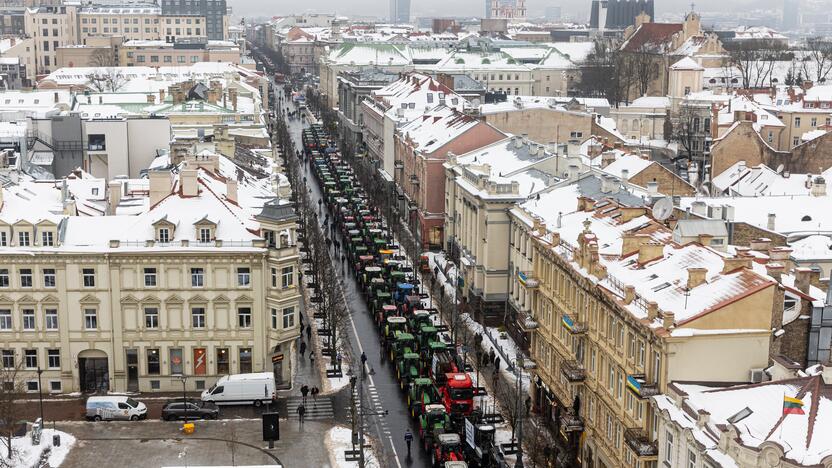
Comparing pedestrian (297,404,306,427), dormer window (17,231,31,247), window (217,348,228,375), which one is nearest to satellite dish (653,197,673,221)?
pedestrian (297,404,306,427)

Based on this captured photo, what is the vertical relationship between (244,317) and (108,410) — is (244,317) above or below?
above

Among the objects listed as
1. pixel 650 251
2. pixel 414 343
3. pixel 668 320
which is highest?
pixel 650 251

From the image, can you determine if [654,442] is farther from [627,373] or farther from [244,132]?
[244,132]

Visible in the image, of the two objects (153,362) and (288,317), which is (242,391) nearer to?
(288,317)

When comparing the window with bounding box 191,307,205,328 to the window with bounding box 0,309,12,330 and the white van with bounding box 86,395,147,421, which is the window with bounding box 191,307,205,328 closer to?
the white van with bounding box 86,395,147,421

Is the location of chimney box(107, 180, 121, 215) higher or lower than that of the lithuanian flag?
higher

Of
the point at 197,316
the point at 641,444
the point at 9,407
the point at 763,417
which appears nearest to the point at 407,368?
the point at 197,316
